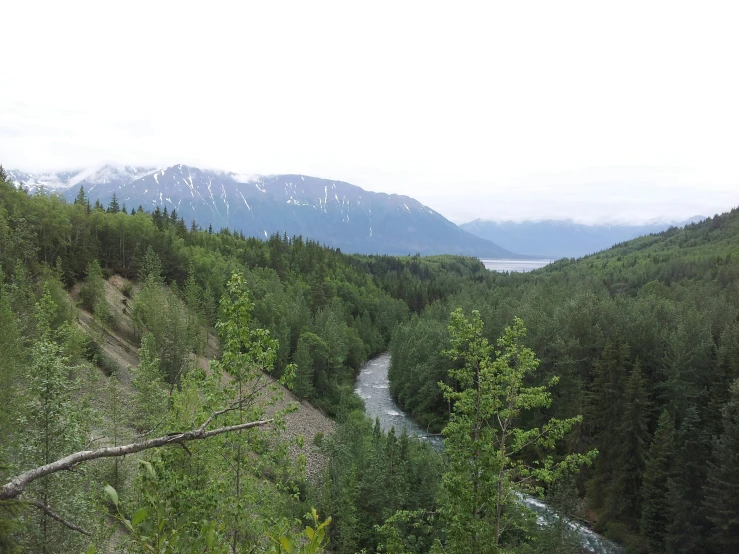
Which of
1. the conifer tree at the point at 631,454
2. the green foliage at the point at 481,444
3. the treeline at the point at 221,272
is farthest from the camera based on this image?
the treeline at the point at 221,272

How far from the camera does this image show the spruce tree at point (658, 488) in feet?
90.7

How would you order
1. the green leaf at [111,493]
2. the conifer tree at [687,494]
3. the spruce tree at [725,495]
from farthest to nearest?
the conifer tree at [687,494] < the spruce tree at [725,495] < the green leaf at [111,493]

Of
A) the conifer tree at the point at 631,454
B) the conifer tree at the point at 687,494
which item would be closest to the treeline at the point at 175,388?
the conifer tree at the point at 631,454

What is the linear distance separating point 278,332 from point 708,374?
44.1m

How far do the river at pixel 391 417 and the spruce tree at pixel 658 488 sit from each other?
8.58ft

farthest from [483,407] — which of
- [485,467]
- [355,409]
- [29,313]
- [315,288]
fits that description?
[315,288]

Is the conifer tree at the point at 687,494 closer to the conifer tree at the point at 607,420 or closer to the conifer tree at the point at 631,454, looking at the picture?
the conifer tree at the point at 631,454

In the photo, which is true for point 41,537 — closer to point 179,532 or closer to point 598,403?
point 179,532

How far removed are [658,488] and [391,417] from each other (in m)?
27.8

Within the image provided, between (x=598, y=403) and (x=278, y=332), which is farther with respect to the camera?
(x=278, y=332)

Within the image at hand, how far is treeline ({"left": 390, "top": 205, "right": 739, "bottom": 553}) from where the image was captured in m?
26.1

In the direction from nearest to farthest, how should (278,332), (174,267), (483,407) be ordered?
Answer: (483,407), (278,332), (174,267)

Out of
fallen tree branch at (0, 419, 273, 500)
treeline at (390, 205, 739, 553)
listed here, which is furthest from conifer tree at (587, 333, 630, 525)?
fallen tree branch at (0, 419, 273, 500)

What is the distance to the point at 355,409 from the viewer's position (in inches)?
1951
